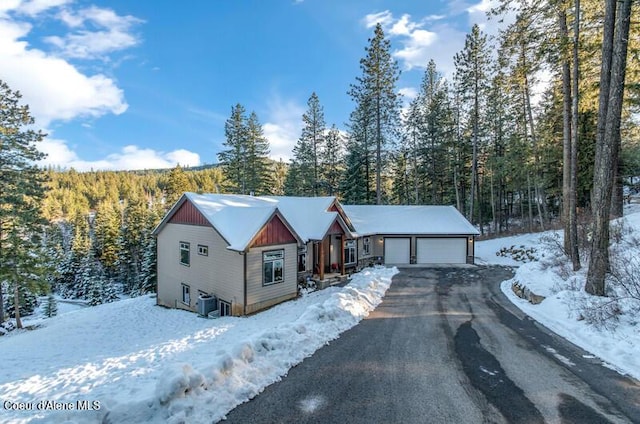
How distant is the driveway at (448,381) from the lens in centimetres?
452

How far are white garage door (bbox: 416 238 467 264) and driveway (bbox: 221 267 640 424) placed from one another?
550 inches

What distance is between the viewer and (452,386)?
17.5 feet

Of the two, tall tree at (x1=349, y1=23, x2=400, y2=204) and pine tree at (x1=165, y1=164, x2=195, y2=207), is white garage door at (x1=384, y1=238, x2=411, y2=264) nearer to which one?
A: tall tree at (x1=349, y1=23, x2=400, y2=204)

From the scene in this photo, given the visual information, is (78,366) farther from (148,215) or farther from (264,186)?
(148,215)

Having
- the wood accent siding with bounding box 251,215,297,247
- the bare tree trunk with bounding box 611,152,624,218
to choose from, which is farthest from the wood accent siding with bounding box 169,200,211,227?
the bare tree trunk with bounding box 611,152,624,218

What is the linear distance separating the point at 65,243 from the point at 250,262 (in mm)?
70635

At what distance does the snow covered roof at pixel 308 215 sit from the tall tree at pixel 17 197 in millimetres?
14732

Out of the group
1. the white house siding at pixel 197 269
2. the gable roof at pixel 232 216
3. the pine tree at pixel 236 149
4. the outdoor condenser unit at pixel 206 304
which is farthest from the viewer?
the pine tree at pixel 236 149

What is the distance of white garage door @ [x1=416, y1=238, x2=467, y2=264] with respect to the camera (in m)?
22.7

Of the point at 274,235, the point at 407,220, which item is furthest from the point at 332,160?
the point at 274,235

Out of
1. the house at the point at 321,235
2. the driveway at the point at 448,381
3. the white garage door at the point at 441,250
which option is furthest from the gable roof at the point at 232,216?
the white garage door at the point at 441,250

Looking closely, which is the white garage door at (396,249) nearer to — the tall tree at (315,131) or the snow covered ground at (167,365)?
the snow covered ground at (167,365)

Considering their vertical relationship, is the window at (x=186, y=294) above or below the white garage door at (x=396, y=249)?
below

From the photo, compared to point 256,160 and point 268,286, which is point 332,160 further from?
point 268,286
